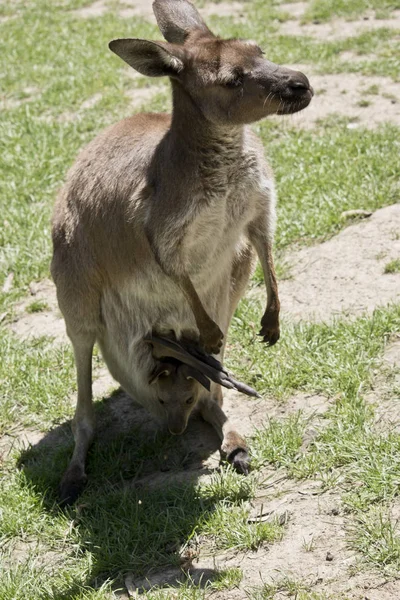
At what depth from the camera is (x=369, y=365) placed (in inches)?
179

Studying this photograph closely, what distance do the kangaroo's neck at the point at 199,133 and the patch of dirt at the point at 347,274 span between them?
1572 millimetres

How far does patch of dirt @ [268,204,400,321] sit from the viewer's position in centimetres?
511

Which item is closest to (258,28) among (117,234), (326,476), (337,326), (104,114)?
(104,114)

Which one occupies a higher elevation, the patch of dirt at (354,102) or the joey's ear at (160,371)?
the joey's ear at (160,371)

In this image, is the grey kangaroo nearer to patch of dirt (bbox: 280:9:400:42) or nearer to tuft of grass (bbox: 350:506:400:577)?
tuft of grass (bbox: 350:506:400:577)

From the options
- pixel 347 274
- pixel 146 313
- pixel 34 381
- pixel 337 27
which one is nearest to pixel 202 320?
pixel 146 313

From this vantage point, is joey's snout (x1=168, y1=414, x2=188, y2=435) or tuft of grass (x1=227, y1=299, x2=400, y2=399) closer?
joey's snout (x1=168, y1=414, x2=188, y2=435)

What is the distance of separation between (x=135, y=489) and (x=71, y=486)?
31 cm

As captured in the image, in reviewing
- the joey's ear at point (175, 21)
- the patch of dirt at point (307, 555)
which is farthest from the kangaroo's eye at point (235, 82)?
the patch of dirt at point (307, 555)

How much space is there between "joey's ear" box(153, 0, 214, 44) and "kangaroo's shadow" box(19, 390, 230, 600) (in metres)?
1.92

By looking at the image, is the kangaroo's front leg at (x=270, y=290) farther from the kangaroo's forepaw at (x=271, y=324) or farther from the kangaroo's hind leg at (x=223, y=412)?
the kangaroo's hind leg at (x=223, y=412)

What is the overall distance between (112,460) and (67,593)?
92 centimetres

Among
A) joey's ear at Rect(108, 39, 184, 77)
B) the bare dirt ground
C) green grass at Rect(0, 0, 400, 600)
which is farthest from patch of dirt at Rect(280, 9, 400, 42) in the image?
joey's ear at Rect(108, 39, 184, 77)

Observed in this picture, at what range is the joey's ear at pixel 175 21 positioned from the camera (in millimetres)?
3988
